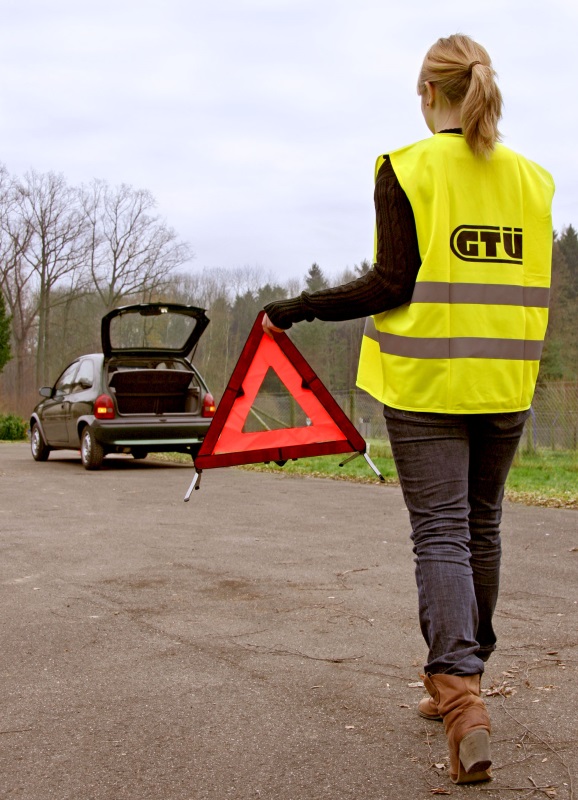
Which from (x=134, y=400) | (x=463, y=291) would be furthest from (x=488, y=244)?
(x=134, y=400)

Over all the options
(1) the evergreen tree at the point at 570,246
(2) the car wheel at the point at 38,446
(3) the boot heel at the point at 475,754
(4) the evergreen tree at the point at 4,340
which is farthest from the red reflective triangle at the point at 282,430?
(1) the evergreen tree at the point at 570,246

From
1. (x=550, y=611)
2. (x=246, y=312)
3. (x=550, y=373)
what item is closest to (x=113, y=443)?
(x=550, y=611)

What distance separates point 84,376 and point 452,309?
38.2ft

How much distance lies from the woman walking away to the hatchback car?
31.8ft

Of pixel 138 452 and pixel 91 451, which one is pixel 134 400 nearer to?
pixel 138 452

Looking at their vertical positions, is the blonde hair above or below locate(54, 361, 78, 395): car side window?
above

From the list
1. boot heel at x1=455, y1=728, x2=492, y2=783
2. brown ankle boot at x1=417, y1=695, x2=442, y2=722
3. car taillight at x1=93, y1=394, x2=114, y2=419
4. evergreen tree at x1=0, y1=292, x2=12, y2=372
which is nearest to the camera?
boot heel at x1=455, y1=728, x2=492, y2=783

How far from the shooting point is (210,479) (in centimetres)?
1240

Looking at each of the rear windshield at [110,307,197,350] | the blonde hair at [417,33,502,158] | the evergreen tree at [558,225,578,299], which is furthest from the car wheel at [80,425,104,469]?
the evergreen tree at [558,225,578,299]

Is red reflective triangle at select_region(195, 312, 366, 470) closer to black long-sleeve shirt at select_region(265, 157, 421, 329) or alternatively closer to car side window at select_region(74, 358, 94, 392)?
black long-sleeve shirt at select_region(265, 157, 421, 329)

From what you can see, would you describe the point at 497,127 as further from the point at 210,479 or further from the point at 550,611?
the point at 210,479

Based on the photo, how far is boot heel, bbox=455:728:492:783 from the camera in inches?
97.3

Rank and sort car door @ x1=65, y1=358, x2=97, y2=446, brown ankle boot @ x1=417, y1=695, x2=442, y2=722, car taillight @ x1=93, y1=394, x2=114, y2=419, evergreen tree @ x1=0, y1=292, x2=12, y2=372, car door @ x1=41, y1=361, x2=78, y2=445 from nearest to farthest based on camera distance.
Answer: brown ankle boot @ x1=417, y1=695, x2=442, y2=722
car taillight @ x1=93, y1=394, x2=114, y2=419
car door @ x1=65, y1=358, x2=97, y2=446
car door @ x1=41, y1=361, x2=78, y2=445
evergreen tree @ x1=0, y1=292, x2=12, y2=372

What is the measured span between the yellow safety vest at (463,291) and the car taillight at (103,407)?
10523 mm
